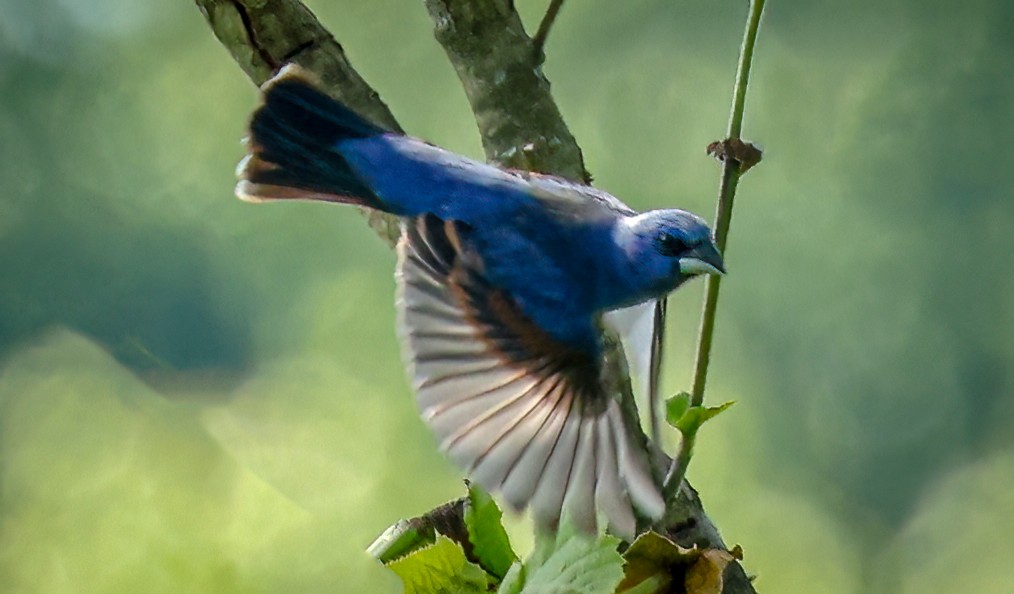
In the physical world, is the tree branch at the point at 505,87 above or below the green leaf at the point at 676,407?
above

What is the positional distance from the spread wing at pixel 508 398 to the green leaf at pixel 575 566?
2 cm

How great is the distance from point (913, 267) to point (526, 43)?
0.62m

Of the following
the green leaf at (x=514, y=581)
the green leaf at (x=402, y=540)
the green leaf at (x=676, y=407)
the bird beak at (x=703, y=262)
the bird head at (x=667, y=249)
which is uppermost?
the bird head at (x=667, y=249)

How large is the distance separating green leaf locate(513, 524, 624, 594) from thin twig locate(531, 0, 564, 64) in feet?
0.98

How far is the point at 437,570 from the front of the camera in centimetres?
55

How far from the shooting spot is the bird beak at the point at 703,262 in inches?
21.8

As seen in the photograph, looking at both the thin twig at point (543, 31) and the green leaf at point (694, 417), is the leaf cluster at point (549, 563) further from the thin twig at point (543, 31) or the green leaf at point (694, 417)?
the thin twig at point (543, 31)

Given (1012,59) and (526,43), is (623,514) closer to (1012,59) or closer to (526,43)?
(526,43)

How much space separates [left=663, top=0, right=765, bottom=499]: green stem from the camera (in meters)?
0.56

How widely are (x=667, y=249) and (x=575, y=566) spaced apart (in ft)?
0.55

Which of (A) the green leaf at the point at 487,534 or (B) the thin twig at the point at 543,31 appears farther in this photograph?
(B) the thin twig at the point at 543,31

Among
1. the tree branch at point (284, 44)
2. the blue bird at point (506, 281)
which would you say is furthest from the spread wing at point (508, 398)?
the tree branch at point (284, 44)

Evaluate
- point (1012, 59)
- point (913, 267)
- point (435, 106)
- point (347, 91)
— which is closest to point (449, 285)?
point (347, 91)

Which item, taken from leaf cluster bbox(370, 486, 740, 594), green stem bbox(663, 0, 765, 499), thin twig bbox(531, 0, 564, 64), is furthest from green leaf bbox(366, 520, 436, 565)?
thin twig bbox(531, 0, 564, 64)
